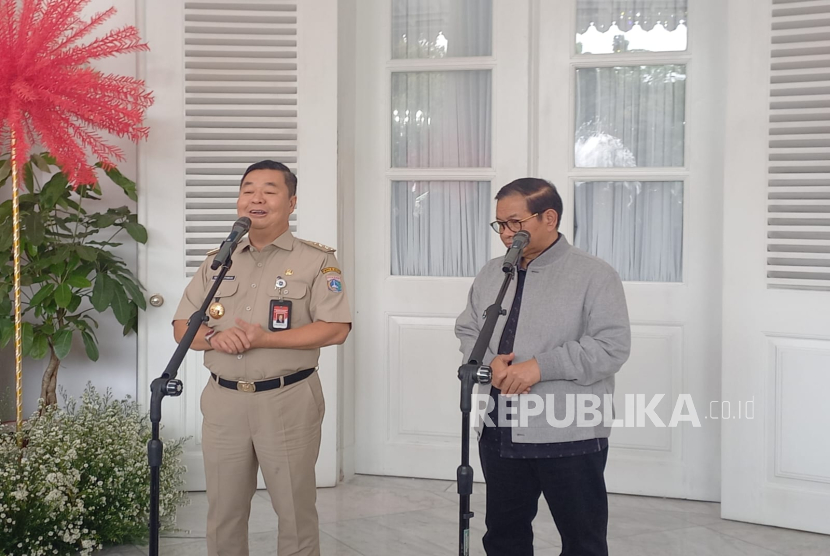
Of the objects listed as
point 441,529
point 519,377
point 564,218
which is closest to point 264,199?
point 519,377

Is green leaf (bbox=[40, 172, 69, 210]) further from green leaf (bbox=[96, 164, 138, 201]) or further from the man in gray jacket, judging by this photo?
the man in gray jacket

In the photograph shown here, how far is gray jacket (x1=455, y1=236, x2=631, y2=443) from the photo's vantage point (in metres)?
2.04

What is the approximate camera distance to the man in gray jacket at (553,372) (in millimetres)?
2051

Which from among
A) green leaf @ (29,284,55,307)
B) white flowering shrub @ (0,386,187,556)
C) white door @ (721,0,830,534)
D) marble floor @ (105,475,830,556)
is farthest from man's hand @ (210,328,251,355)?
white door @ (721,0,830,534)

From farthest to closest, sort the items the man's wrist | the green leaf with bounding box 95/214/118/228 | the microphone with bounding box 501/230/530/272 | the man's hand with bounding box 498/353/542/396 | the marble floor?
the green leaf with bounding box 95/214/118/228 < the marble floor < the man's wrist < the man's hand with bounding box 498/353/542/396 < the microphone with bounding box 501/230/530/272

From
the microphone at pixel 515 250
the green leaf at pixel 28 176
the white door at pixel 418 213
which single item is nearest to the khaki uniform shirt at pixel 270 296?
the microphone at pixel 515 250

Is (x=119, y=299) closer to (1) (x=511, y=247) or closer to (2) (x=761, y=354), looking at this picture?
(1) (x=511, y=247)

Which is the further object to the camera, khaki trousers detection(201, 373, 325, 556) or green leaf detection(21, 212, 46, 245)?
green leaf detection(21, 212, 46, 245)

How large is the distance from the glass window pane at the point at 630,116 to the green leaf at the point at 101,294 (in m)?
2.01

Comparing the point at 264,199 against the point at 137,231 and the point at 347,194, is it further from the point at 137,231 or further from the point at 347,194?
the point at 347,194

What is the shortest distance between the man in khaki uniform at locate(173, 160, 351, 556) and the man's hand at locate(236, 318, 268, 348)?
0.06ft

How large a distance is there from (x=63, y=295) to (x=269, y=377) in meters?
1.34

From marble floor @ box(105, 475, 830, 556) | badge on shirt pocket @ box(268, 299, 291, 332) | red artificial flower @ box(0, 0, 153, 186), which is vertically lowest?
marble floor @ box(105, 475, 830, 556)

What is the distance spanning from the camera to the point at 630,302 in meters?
3.59
